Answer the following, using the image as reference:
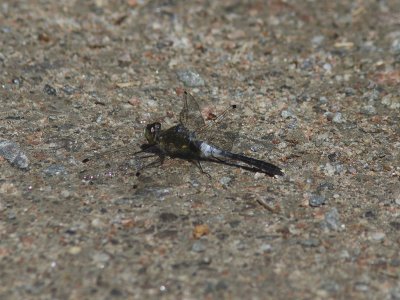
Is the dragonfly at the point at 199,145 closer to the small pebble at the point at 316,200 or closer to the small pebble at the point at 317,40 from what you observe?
the small pebble at the point at 316,200

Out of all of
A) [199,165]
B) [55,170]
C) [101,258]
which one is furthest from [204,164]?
[101,258]

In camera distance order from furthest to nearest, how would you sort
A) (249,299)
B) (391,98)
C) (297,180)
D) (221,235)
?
(391,98) < (297,180) < (221,235) < (249,299)

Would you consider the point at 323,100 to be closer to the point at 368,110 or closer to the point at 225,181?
the point at 368,110

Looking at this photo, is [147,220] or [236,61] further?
[236,61]

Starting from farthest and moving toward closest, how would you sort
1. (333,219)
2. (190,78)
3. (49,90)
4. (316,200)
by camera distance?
(190,78) → (49,90) → (316,200) → (333,219)

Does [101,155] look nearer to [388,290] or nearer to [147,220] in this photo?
[147,220]

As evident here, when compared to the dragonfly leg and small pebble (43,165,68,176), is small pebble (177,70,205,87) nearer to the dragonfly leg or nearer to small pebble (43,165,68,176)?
the dragonfly leg

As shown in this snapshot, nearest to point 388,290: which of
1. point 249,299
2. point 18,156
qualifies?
point 249,299

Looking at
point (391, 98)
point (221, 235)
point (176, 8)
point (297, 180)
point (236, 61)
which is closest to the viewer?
point (221, 235)
